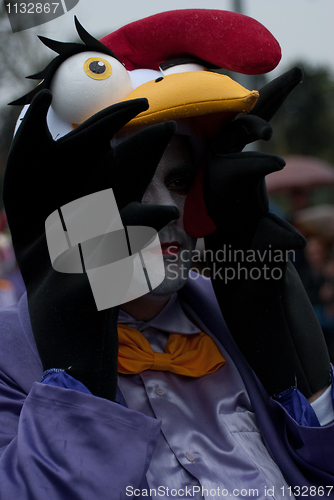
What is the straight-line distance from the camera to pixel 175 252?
1.40m

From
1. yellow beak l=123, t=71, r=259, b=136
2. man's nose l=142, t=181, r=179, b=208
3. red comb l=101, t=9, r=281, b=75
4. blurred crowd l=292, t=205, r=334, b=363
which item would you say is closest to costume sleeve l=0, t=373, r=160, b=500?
man's nose l=142, t=181, r=179, b=208

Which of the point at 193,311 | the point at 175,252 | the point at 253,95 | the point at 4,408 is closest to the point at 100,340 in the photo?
the point at 4,408

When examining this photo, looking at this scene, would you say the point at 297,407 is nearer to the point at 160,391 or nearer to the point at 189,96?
the point at 160,391

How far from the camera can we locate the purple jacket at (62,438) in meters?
0.97

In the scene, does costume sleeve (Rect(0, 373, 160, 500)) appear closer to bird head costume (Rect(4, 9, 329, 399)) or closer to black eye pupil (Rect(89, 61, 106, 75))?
bird head costume (Rect(4, 9, 329, 399))

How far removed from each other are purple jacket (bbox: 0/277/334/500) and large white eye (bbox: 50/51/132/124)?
54cm

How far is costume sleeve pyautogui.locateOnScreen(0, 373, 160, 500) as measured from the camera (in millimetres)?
968

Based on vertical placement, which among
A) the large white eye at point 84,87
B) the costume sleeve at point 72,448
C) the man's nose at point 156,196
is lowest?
the costume sleeve at point 72,448

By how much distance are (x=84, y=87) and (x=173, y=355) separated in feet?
2.42

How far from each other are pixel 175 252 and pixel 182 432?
18.5 inches

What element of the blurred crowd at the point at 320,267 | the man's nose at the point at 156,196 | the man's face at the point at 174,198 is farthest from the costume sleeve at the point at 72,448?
the blurred crowd at the point at 320,267

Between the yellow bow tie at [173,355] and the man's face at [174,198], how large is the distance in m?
0.14

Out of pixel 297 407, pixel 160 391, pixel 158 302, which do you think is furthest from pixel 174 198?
pixel 297 407

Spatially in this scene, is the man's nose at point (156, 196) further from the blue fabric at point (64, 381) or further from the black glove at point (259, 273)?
the blue fabric at point (64, 381)
